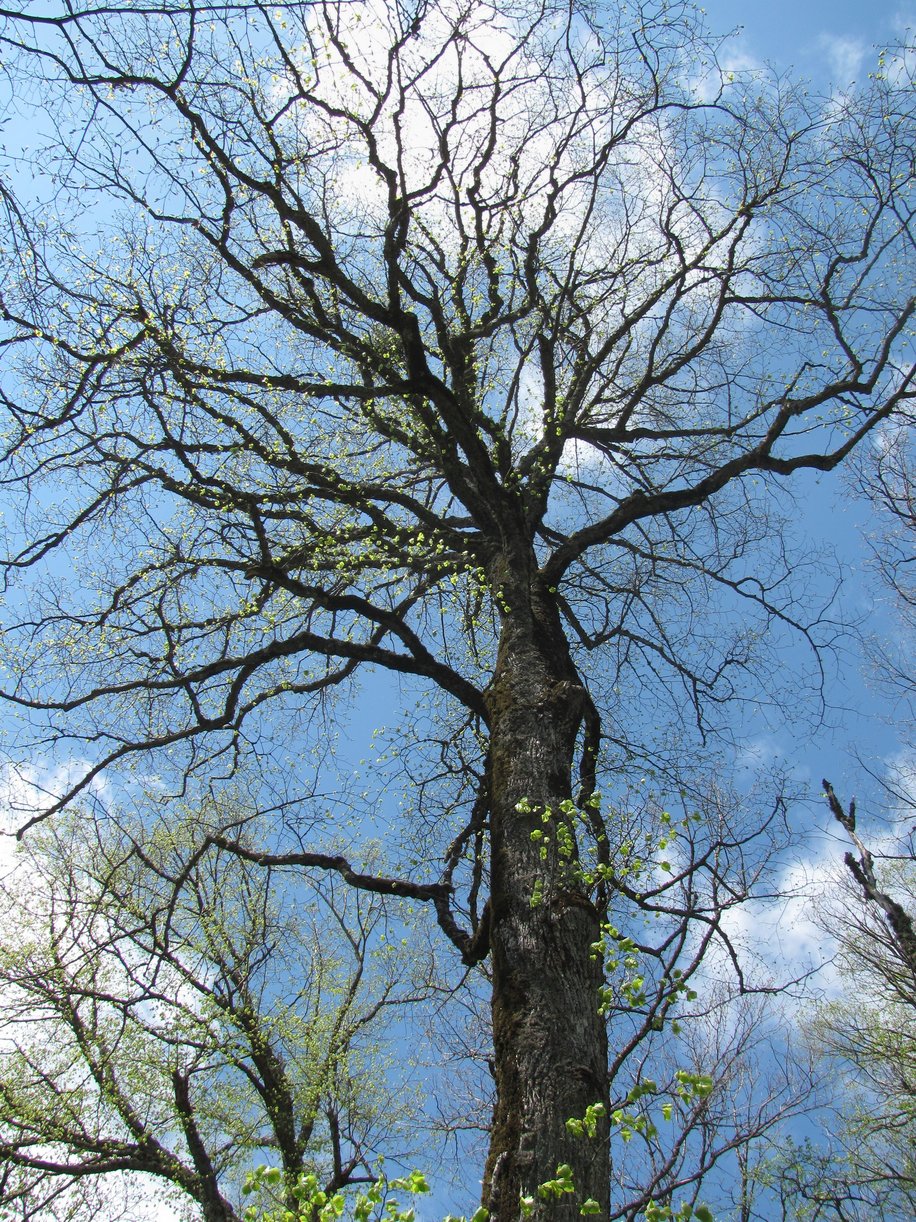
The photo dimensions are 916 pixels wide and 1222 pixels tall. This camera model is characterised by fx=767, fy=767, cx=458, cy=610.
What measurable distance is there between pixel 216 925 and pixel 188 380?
786 cm

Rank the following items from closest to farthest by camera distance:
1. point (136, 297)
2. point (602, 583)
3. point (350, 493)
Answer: point (136, 297) → point (350, 493) → point (602, 583)

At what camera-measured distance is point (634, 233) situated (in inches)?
294

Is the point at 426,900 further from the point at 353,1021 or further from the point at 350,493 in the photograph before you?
the point at 353,1021

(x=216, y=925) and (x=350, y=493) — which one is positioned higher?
(x=350, y=493)

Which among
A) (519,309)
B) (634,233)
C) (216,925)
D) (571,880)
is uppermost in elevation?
(634,233)

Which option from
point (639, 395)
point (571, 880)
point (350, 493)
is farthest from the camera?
point (639, 395)

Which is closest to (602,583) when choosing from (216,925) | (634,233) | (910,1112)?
(634,233)

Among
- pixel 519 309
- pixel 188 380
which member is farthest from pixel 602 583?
pixel 188 380

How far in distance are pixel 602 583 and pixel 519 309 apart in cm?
269

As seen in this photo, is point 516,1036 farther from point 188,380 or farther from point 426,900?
point 188,380

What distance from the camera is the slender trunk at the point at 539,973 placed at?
2.39 meters

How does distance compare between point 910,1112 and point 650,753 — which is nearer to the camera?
point 650,753

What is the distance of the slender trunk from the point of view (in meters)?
2.39

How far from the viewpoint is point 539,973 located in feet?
9.46
